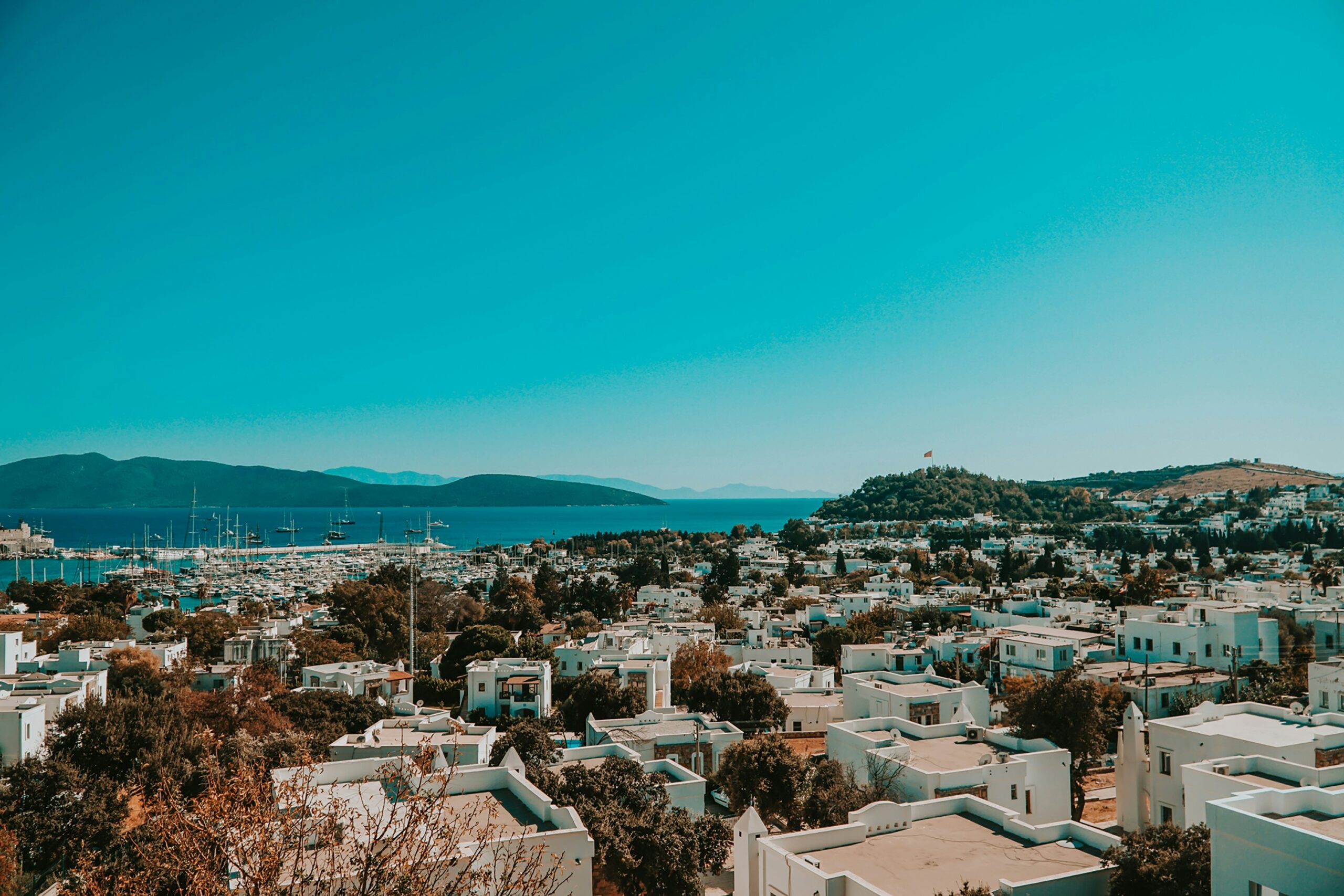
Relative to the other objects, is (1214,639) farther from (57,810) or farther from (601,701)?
(57,810)

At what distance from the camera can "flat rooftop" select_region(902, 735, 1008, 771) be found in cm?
1388

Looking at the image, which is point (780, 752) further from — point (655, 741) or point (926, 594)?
point (926, 594)

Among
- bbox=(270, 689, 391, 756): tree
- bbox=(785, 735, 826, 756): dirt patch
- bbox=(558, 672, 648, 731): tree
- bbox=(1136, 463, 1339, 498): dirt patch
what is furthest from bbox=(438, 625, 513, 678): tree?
bbox=(1136, 463, 1339, 498): dirt patch

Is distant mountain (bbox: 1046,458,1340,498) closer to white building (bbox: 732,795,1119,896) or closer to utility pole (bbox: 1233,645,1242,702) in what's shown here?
utility pole (bbox: 1233,645,1242,702)

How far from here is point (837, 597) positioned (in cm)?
4775

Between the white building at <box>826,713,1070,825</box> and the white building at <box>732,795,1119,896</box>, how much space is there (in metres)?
→ 2.15

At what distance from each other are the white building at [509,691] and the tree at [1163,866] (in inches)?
706

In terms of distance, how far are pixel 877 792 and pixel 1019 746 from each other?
3120 mm

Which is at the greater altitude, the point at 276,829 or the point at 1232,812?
the point at 276,829

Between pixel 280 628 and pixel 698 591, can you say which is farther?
pixel 698 591

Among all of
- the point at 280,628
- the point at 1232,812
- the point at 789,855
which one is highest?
the point at 1232,812

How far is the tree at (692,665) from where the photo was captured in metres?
26.6

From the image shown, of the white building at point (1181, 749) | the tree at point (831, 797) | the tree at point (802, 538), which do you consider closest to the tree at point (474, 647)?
the tree at point (831, 797)

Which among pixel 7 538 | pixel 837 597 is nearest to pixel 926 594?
pixel 837 597
